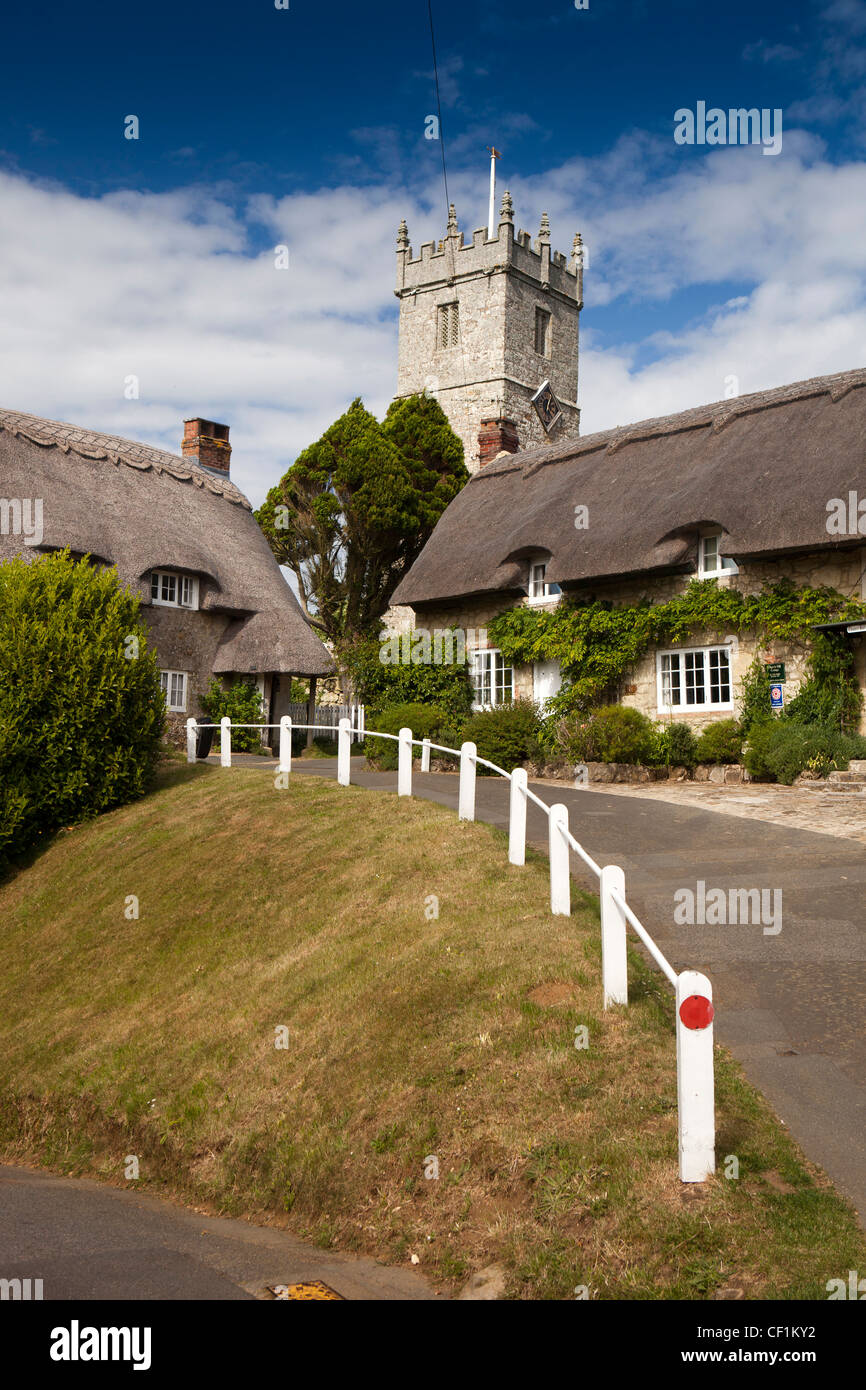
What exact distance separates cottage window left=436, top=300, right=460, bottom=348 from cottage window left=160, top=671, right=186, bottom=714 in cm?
3027

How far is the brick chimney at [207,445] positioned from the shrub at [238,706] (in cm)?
831

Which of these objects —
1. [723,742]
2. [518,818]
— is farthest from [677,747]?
[518,818]

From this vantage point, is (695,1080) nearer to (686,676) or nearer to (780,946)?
(780,946)

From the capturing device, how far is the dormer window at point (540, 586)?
23.6m

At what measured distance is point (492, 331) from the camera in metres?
49.6

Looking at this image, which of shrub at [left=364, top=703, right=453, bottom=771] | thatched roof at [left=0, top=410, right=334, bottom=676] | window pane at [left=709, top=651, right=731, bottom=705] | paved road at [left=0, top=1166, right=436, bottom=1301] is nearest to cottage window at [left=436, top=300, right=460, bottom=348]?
thatched roof at [left=0, top=410, right=334, bottom=676]

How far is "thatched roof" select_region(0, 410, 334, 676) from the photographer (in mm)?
24688

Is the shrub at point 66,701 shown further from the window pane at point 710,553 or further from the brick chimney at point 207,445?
the brick chimney at point 207,445

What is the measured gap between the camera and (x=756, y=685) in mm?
19406

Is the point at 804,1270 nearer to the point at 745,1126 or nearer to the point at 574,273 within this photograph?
the point at 745,1126

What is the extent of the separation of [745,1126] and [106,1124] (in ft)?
16.4

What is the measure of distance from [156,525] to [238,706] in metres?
4.94

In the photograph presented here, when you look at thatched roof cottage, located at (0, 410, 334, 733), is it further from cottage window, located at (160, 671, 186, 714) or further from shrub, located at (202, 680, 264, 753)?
shrub, located at (202, 680, 264, 753)
